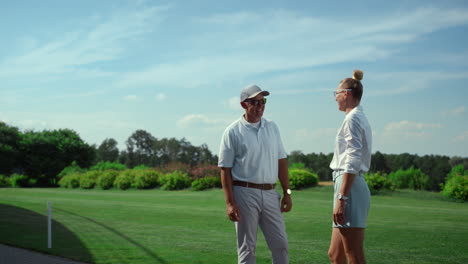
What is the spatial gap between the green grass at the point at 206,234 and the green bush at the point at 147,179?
16.4 meters

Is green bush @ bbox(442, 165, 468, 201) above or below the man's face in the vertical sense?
below

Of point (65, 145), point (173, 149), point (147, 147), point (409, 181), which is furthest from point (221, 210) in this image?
point (147, 147)

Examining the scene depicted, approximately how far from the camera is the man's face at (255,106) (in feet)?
15.0

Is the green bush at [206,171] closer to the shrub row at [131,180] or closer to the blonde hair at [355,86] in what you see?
the shrub row at [131,180]

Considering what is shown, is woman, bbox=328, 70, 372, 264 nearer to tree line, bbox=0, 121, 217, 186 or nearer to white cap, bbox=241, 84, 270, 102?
white cap, bbox=241, 84, 270, 102

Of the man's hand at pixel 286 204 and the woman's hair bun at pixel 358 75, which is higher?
the woman's hair bun at pixel 358 75

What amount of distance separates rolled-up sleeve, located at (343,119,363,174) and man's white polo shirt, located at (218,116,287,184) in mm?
827

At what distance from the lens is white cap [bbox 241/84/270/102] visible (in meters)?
4.56

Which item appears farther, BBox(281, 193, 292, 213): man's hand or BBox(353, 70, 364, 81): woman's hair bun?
BBox(281, 193, 292, 213): man's hand

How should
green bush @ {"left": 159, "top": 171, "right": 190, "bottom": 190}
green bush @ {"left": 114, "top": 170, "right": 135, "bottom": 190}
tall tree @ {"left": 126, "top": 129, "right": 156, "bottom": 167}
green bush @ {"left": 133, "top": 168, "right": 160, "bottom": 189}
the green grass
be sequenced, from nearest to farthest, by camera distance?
1. the green grass
2. green bush @ {"left": 159, "top": 171, "right": 190, "bottom": 190}
3. green bush @ {"left": 133, "top": 168, "right": 160, "bottom": 189}
4. green bush @ {"left": 114, "top": 170, "right": 135, "bottom": 190}
5. tall tree @ {"left": 126, "top": 129, "right": 156, "bottom": 167}

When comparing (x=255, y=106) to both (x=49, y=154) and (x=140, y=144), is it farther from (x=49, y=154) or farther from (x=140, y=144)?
(x=140, y=144)

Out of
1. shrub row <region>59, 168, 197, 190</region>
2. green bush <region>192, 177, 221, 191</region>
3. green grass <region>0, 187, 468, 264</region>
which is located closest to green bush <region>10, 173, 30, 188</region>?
shrub row <region>59, 168, 197, 190</region>

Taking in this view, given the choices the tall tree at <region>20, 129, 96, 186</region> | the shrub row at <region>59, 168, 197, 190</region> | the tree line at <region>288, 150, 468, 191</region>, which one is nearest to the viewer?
the tree line at <region>288, 150, 468, 191</region>

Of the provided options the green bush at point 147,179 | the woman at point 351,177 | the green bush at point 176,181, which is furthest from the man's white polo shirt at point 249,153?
the green bush at point 147,179
